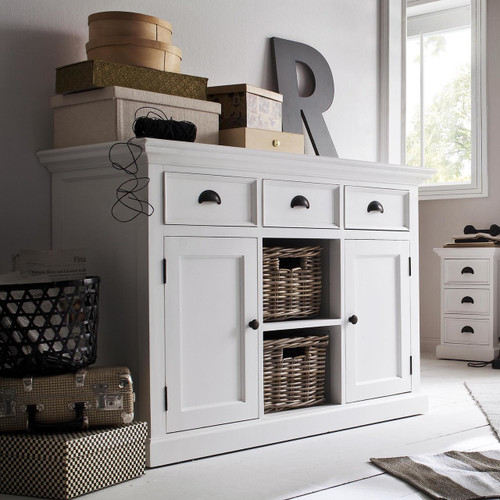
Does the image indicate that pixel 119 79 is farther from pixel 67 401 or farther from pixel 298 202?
pixel 67 401

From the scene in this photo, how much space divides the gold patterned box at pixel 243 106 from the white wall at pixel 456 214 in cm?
220

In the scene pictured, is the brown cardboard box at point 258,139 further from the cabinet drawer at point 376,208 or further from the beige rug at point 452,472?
the beige rug at point 452,472

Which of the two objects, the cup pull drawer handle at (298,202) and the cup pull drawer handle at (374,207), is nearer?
the cup pull drawer handle at (298,202)

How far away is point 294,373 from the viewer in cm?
252

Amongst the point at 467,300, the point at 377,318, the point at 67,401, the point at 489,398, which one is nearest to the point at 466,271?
the point at 467,300

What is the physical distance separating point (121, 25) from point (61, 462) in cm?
124

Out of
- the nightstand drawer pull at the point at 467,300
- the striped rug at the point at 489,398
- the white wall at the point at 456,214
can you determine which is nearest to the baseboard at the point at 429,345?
the white wall at the point at 456,214

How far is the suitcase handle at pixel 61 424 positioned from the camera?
74.4 inches

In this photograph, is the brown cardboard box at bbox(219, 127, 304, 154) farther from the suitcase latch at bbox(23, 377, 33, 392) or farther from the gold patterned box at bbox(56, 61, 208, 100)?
the suitcase latch at bbox(23, 377, 33, 392)

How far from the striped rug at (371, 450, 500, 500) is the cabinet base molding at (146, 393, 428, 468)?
0.36 meters

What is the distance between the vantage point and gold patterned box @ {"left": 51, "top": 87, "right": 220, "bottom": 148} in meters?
2.20

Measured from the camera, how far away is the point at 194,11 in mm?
2770

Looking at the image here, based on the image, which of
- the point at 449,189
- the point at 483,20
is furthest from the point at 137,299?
the point at 483,20

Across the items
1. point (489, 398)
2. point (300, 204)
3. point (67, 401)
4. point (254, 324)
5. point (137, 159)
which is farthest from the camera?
point (489, 398)
